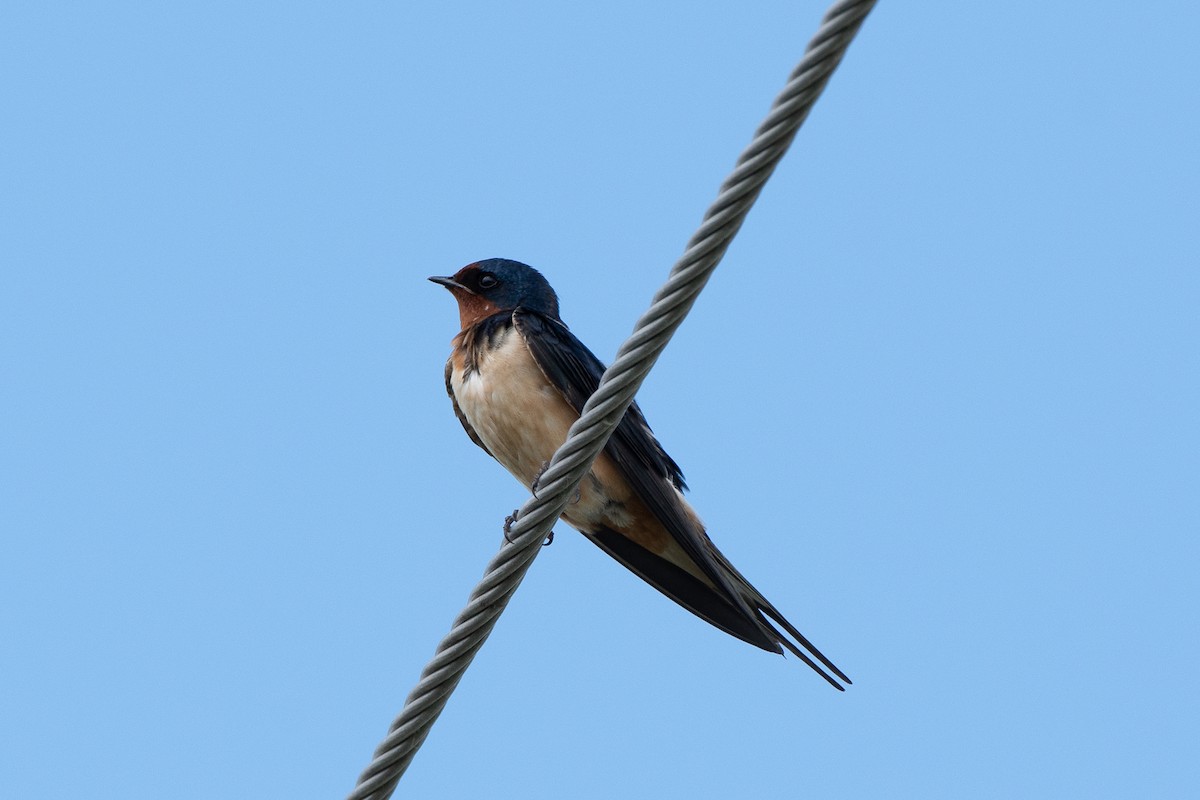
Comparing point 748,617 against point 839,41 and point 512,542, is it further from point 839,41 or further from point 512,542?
point 839,41

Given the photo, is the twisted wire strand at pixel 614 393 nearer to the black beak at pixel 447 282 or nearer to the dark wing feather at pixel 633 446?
the dark wing feather at pixel 633 446

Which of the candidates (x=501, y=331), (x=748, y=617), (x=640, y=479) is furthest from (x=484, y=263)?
(x=748, y=617)

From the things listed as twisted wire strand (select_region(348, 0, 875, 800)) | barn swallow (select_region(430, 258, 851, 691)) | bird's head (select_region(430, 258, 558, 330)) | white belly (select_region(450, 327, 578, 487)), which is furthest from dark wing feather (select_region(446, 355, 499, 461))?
twisted wire strand (select_region(348, 0, 875, 800))

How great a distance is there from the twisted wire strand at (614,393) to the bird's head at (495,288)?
291 cm

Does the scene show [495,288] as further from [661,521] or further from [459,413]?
[661,521]

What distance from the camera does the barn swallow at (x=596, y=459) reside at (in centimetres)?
476

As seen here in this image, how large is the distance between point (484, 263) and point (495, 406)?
1.10 metres

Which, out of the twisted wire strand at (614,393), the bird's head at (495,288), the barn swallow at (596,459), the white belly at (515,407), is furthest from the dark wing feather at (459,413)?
the twisted wire strand at (614,393)

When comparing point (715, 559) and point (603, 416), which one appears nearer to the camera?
point (603, 416)

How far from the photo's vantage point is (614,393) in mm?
2762

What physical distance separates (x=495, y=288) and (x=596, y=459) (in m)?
1.28

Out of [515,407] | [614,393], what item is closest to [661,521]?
[515,407]

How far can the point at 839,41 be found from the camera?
227cm

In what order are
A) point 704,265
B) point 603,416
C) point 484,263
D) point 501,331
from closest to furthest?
point 704,265 → point 603,416 → point 501,331 → point 484,263
